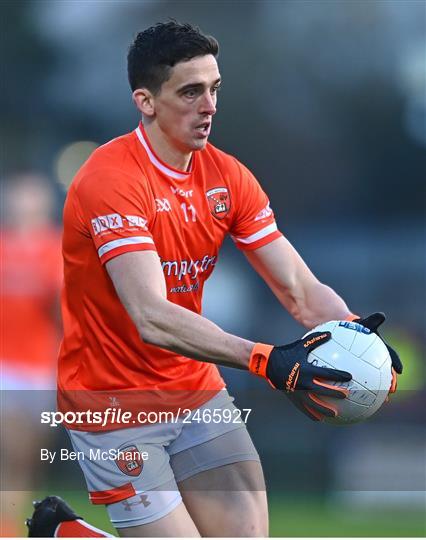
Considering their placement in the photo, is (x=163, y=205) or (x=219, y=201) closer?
(x=163, y=205)

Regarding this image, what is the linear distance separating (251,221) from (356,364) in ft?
3.19

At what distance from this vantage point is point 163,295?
155 inches

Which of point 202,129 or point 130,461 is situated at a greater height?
point 202,129

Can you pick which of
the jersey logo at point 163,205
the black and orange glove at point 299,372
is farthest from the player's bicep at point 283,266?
the black and orange glove at point 299,372

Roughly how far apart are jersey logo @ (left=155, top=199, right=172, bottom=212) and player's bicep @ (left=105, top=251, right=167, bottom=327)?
0.93 ft

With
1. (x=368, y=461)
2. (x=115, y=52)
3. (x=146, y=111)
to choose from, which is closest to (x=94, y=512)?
(x=368, y=461)

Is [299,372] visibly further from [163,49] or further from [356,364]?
[163,49]

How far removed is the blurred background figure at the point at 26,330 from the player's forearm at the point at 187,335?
108 inches

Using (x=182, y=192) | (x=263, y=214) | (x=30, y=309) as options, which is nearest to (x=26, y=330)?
(x=30, y=309)

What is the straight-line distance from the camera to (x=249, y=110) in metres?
9.88

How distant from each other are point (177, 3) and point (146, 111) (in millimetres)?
6114

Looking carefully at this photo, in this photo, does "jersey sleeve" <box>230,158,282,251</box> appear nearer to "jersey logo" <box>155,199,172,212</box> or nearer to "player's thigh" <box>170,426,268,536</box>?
"jersey logo" <box>155,199,172,212</box>

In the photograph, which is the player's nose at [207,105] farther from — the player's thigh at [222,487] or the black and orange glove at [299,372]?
the player's thigh at [222,487]

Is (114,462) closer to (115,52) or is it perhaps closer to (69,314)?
(69,314)
